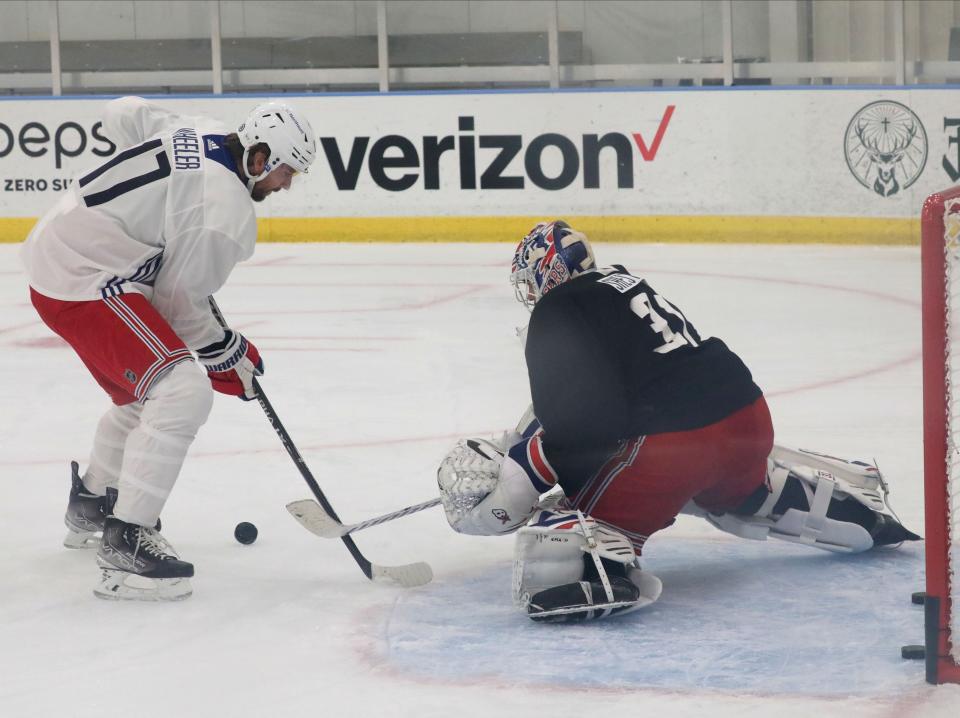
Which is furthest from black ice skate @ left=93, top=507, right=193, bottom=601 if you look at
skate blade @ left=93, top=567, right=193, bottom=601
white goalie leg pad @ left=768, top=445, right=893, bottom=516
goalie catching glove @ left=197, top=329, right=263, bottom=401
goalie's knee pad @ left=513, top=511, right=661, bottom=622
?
white goalie leg pad @ left=768, top=445, right=893, bottom=516

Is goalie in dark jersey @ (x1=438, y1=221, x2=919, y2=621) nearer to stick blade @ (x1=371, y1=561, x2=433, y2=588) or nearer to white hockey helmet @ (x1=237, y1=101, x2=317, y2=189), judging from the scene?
stick blade @ (x1=371, y1=561, x2=433, y2=588)

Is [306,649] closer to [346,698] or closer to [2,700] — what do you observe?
[346,698]

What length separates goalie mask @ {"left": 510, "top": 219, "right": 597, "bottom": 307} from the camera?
241 cm

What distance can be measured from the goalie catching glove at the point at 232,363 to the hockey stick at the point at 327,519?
10.5 inches

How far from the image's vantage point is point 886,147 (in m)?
8.59

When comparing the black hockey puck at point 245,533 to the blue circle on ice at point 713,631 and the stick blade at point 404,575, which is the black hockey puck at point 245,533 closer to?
the stick blade at point 404,575

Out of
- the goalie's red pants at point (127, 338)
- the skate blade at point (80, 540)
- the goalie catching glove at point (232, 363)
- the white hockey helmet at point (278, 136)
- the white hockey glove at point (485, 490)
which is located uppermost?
the white hockey helmet at point (278, 136)

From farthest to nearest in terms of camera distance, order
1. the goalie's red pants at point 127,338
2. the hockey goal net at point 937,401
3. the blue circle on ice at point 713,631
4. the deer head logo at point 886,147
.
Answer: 1. the deer head logo at point 886,147
2. the goalie's red pants at point 127,338
3. the blue circle on ice at point 713,631
4. the hockey goal net at point 937,401

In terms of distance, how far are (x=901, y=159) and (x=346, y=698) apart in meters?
7.30

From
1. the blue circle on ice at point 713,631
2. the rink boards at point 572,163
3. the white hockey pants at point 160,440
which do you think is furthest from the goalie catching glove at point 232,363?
the rink boards at point 572,163

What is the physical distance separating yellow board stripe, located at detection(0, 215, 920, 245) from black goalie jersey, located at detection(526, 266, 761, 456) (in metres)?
6.53

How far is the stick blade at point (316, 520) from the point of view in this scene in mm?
2693

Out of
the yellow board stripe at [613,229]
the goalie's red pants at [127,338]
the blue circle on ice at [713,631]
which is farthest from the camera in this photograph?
the yellow board stripe at [613,229]

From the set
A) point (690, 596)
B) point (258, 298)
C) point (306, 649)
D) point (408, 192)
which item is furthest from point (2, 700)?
point (408, 192)
